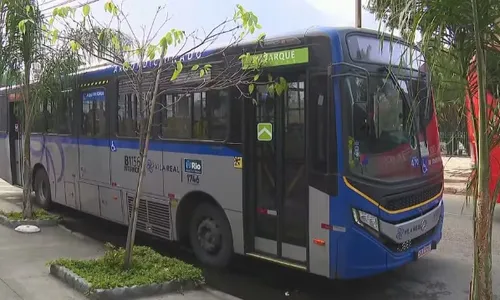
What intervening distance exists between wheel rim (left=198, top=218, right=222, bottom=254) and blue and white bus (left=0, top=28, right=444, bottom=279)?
0.01 metres

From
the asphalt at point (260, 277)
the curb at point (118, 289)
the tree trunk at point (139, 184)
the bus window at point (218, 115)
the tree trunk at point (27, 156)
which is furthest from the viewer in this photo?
the tree trunk at point (27, 156)

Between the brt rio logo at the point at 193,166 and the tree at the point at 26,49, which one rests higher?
the tree at the point at 26,49

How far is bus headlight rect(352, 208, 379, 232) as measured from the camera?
5.24 meters

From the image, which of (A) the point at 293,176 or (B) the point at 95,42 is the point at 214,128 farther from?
(B) the point at 95,42

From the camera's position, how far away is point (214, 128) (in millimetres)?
6562

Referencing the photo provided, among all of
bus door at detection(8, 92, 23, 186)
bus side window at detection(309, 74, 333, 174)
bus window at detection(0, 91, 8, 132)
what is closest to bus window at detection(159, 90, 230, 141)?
bus side window at detection(309, 74, 333, 174)

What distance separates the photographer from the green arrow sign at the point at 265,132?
5910 mm

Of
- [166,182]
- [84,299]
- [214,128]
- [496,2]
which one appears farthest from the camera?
[166,182]

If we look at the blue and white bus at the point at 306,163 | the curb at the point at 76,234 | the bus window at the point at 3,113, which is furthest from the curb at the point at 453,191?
the bus window at the point at 3,113

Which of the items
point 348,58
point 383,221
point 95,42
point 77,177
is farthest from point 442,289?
point 77,177

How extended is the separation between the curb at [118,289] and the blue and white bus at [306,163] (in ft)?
3.38

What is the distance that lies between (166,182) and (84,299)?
243 cm

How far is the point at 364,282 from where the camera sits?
635 centimetres

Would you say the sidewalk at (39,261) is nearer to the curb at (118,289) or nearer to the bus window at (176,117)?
the curb at (118,289)
